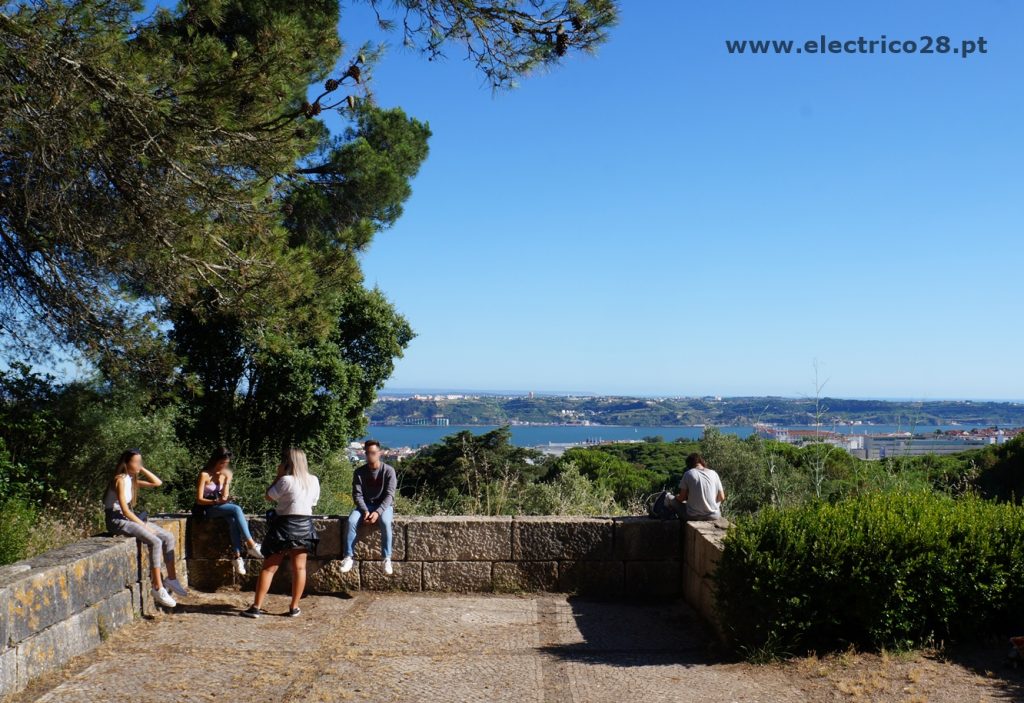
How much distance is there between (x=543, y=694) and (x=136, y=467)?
13.1ft

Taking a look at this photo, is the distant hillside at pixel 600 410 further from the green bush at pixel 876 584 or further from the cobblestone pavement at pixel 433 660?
the green bush at pixel 876 584

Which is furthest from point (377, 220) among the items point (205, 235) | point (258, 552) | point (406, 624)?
point (406, 624)

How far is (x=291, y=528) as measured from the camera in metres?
7.27

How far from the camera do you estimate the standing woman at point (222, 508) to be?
7801mm

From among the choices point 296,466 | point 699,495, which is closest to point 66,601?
→ point 296,466

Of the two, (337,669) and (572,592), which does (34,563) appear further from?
(572,592)

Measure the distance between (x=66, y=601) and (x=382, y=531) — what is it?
2.73 meters

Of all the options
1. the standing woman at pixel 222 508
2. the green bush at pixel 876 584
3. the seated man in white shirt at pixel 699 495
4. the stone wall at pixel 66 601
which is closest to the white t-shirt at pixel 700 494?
the seated man in white shirt at pixel 699 495

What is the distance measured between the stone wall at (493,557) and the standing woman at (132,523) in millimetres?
817

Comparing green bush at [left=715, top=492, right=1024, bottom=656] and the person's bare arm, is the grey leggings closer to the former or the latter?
the person's bare arm

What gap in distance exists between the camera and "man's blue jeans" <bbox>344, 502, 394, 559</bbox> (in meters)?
7.76

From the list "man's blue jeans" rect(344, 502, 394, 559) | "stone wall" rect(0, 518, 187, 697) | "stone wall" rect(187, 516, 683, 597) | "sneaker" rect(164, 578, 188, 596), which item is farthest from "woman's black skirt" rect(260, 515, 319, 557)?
"stone wall" rect(0, 518, 187, 697)

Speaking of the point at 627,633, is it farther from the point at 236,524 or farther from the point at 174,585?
the point at 174,585

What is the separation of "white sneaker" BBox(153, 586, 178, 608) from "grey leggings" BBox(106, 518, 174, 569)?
0.19 metres
